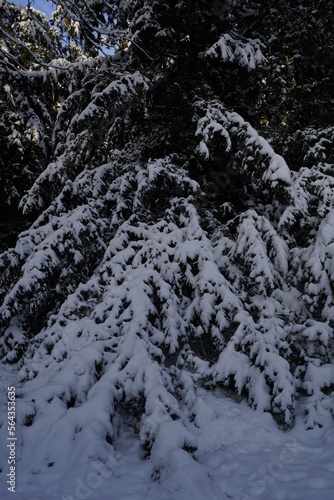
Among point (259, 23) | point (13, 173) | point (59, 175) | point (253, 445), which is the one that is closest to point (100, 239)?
point (59, 175)

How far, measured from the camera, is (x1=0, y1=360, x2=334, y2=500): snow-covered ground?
2.59m

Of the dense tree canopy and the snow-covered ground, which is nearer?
the snow-covered ground

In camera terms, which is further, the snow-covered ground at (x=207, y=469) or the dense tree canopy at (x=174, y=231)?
the dense tree canopy at (x=174, y=231)

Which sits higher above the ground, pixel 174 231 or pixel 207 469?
pixel 174 231

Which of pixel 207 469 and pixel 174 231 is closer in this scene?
pixel 207 469

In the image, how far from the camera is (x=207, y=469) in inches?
114

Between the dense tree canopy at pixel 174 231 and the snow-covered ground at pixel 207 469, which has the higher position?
the dense tree canopy at pixel 174 231

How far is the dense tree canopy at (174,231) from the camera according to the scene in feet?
12.2

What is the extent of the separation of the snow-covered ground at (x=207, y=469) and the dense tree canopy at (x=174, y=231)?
13cm

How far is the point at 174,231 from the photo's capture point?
5195 millimetres

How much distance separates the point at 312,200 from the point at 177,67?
13.1 ft

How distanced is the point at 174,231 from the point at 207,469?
3215 mm

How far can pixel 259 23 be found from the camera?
7090 millimetres

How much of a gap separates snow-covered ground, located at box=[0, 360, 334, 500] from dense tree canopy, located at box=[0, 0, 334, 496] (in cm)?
13
